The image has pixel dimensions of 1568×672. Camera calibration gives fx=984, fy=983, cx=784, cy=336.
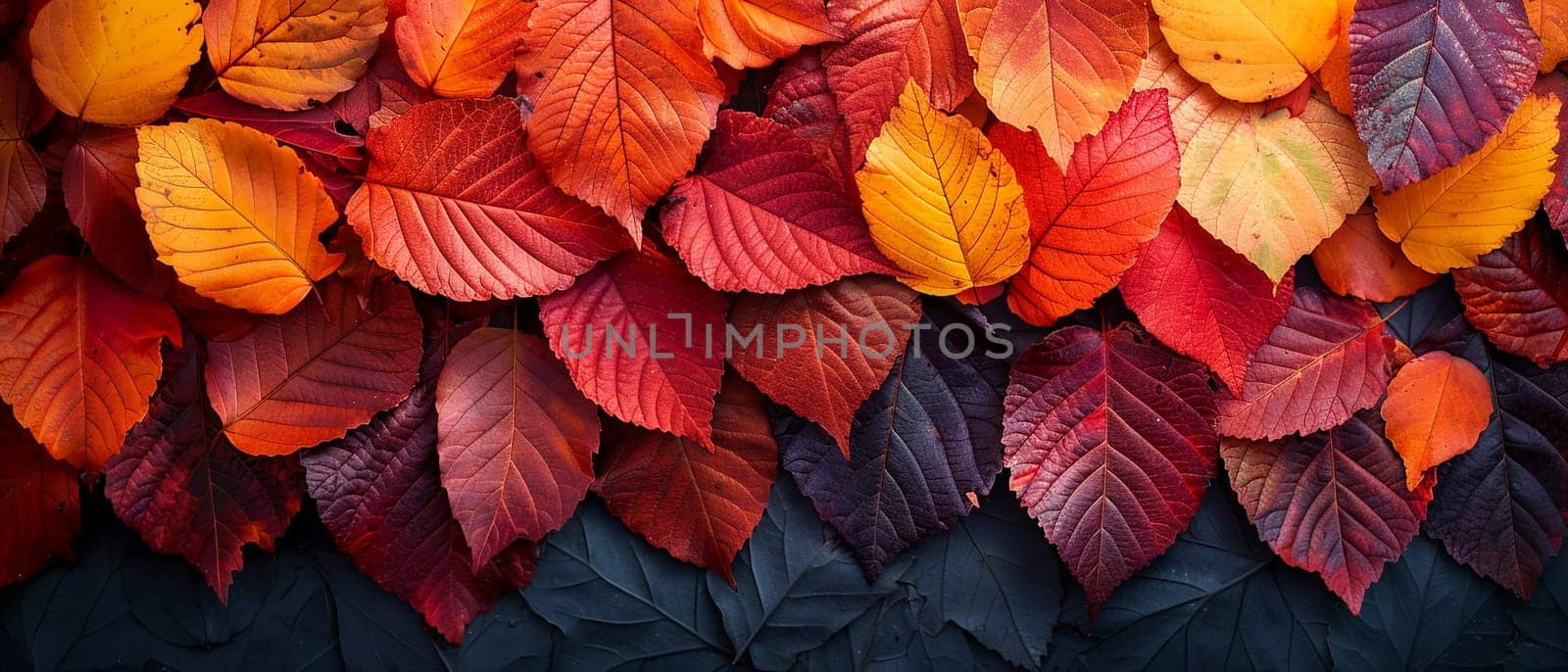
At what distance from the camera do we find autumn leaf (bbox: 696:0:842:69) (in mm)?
488

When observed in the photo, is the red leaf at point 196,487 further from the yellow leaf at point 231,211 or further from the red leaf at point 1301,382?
the red leaf at point 1301,382

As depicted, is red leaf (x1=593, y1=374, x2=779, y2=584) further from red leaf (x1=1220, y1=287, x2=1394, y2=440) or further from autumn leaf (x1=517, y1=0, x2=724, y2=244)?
red leaf (x1=1220, y1=287, x2=1394, y2=440)

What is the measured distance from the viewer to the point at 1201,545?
1.93ft

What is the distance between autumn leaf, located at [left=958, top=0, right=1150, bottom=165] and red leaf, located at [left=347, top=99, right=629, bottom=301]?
0.66 ft

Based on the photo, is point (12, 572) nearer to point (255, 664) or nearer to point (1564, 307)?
point (255, 664)

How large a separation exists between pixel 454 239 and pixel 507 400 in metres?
0.09

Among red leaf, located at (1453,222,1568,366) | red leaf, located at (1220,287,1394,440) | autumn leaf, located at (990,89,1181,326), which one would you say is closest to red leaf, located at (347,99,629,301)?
autumn leaf, located at (990,89,1181,326)

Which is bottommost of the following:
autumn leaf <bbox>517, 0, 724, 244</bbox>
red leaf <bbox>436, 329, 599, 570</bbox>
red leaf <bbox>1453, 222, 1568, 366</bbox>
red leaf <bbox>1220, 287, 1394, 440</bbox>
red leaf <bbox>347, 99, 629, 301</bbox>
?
red leaf <bbox>436, 329, 599, 570</bbox>

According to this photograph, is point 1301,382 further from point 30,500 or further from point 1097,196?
point 30,500

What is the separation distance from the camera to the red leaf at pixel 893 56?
50 centimetres

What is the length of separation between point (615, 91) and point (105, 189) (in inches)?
10.1

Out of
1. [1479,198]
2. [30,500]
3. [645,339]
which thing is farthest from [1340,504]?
[30,500]

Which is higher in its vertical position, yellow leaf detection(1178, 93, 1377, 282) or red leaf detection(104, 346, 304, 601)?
yellow leaf detection(1178, 93, 1377, 282)

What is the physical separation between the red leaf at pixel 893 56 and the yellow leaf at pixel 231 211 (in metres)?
0.26
